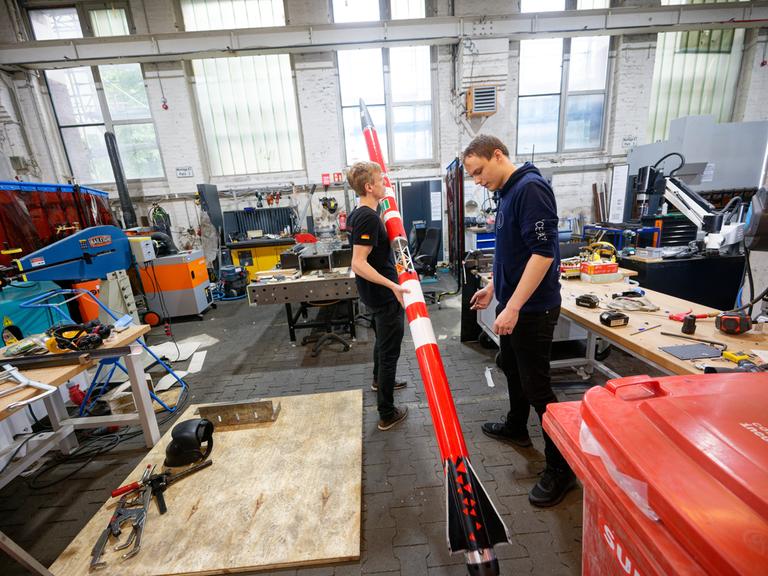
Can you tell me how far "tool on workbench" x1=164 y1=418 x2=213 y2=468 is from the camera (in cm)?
187

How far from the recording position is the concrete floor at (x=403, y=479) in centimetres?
145

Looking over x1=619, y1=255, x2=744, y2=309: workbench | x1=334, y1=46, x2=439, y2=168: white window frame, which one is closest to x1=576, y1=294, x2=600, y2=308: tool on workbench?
x1=619, y1=255, x2=744, y2=309: workbench

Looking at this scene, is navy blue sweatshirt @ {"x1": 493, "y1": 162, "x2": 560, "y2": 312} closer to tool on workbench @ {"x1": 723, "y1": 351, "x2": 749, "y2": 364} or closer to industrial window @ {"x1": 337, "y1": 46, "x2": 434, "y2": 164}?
tool on workbench @ {"x1": 723, "y1": 351, "x2": 749, "y2": 364}

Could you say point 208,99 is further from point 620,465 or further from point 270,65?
point 620,465

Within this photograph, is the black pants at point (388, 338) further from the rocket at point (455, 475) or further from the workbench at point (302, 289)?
the workbench at point (302, 289)

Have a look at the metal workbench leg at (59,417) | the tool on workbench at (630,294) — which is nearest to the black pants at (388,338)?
the tool on workbench at (630,294)

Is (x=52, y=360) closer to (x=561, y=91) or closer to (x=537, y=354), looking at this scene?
(x=537, y=354)

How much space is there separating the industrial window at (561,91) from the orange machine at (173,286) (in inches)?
255

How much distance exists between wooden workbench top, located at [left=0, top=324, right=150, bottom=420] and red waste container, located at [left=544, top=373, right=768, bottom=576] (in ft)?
7.04

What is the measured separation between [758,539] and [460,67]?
705cm

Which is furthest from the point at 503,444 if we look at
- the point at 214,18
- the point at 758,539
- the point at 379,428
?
the point at 214,18

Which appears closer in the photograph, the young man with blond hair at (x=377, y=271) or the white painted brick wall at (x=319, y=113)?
the young man with blond hair at (x=377, y=271)

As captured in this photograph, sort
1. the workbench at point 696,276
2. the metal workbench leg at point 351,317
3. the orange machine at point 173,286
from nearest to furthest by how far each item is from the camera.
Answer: the workbench at point 696,276, the metal workbench leg at point 351,317, the orange machine at point 173,286

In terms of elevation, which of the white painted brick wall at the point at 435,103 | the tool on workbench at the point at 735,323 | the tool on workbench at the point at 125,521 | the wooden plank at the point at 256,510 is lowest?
the wooden plank at the point at 256,510
